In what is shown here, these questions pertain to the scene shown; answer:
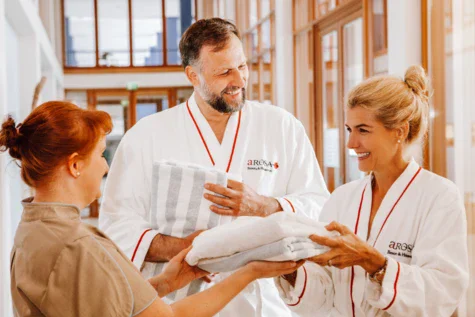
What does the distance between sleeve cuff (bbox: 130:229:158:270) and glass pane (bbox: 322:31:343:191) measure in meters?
3.37

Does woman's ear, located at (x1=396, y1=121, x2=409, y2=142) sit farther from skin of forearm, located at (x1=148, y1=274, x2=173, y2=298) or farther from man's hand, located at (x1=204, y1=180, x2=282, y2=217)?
skin of forearm, located at (x1=148, y1=274, x2=173, y2=298)

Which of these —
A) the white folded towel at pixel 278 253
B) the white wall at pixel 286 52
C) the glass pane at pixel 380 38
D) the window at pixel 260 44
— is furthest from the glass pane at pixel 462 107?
the window at pixel 260 44

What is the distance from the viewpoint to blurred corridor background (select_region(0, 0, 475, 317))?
2.90 m

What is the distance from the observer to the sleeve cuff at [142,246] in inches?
A: 68.9

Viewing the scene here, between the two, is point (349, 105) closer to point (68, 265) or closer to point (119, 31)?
point (68, 265)

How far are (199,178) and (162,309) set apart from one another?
1.72ft

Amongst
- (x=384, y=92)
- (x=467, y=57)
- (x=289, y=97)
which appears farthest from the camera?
(x=289, y=97)

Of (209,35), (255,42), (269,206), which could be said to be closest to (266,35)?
(255,42)

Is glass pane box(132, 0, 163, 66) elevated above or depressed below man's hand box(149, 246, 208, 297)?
above

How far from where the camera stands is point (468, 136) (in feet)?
9.32

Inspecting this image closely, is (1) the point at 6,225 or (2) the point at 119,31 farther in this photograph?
(2) the point at 119,31

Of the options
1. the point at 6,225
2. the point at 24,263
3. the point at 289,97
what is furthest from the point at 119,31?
the point at 24,263

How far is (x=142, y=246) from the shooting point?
5.74ft

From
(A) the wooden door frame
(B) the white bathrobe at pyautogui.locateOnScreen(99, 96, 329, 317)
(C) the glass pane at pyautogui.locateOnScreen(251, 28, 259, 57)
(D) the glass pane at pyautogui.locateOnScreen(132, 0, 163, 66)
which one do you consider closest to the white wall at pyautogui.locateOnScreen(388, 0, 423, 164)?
(A) the wooden door frame
